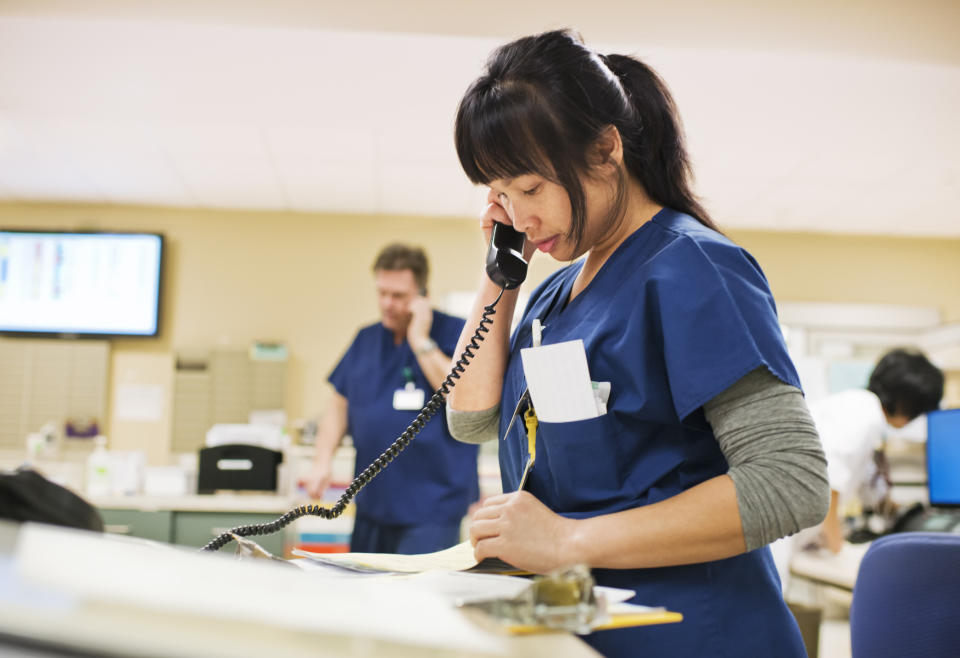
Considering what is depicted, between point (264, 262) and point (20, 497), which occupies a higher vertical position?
point (264, 262)

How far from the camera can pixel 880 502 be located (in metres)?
3.16

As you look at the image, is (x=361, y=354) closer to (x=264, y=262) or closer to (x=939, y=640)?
(x=939, y=640)

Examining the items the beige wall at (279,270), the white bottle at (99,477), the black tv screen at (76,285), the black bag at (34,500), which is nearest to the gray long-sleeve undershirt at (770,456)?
the black bag at (34,500)

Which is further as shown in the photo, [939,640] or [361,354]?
[361,354]

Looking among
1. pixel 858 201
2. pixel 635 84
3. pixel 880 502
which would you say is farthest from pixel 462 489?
pixel 858 201

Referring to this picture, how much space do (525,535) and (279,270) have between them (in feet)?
16.1

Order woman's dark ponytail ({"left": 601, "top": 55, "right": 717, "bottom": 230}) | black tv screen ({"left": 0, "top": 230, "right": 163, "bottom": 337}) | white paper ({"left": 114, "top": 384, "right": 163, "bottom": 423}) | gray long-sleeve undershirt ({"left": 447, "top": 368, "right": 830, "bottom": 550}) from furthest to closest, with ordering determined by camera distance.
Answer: white paper ({"left": 114, "top": 384, "right": 163, "bottom": 423}) → black tv screen ({"left": 0, "top": 230, "right": 163, "bottom": 337}) → woman's dark ponytail ({"left": 601, "top": 55, "right": 717, "bottom": 230}) → gray long-sleeve undershirt ({"left": 447, "top": 368, "right": 830, "bottom": 550})

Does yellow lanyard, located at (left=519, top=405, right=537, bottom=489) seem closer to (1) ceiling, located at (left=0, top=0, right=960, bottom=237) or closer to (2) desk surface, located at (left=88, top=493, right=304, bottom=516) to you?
(1) ceiling, located at (left=0, top=0, right=960, bottom=237)

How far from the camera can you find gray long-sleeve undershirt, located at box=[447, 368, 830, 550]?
0.71 meters

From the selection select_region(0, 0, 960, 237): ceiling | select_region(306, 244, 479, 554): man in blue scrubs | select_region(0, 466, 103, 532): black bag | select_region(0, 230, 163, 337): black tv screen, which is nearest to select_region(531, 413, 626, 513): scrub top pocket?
select_region(0, 466, 103, 532): black bag

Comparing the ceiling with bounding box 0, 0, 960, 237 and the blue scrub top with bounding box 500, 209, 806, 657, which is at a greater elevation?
the ceiling with bounding box 0, 0, 960, 237

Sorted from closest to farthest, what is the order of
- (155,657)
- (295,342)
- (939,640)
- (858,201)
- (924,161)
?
1. (155,657)
2. (939,640)
3. (924,161)
4. (858,201)
5. (295,342)

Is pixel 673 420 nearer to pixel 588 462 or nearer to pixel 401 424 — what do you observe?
pixel 588 462

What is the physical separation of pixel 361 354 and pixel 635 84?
215 centimetres
